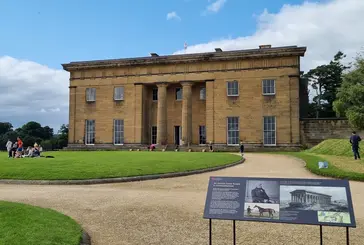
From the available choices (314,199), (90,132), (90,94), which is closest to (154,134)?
(90,132)

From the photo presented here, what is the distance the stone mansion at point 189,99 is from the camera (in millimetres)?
38500

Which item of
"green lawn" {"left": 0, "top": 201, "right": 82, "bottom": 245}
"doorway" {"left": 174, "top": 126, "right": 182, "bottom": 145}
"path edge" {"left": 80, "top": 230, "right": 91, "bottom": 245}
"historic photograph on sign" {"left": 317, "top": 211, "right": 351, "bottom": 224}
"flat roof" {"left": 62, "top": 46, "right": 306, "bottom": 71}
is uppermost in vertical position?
"flat roof" {"left": 62, "top": 46, "right": 306, "bottom": 71}

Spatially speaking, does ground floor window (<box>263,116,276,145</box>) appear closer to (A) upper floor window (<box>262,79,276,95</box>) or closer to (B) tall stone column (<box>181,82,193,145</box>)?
(A) upper floor window (<box>262,79,276,95</box>)

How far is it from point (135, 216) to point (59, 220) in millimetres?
1767

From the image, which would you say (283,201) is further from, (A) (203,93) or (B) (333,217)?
(A) (203,93)

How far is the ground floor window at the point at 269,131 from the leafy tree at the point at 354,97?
24.4 feet

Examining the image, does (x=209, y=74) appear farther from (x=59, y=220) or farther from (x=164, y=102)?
(x=59, y=220)

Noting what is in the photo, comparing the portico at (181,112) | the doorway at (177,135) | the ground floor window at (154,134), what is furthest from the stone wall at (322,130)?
the ground floor window at (154,134)

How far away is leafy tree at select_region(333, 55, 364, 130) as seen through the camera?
89.4ft

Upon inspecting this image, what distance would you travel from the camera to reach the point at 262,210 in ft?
18.3

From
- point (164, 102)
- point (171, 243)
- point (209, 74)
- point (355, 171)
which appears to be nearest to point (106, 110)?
point (164, 102)

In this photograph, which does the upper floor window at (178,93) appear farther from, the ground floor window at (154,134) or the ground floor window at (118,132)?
the ground floor window at (118,132)

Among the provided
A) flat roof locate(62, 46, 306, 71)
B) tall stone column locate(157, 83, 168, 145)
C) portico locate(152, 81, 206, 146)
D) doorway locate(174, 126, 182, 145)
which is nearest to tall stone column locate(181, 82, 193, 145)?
portico locate(152, 81, 206, 146)

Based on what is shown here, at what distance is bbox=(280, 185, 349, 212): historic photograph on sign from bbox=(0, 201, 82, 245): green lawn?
11.6ft
